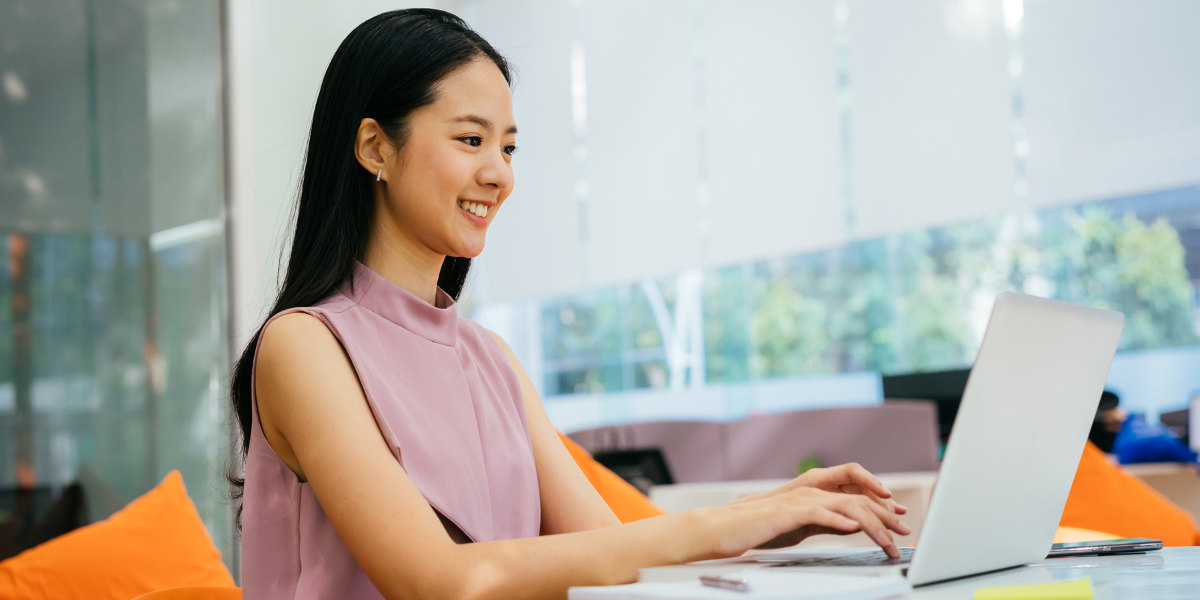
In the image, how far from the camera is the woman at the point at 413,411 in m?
0.81

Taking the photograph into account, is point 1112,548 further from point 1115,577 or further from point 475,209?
point 475,209

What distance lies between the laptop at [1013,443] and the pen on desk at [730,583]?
143 mm

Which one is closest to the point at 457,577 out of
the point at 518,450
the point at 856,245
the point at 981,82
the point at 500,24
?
the point at 518,450

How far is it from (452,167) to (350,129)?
0.45 feet

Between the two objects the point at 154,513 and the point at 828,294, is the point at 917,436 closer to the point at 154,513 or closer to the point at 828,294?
the point at 154,513

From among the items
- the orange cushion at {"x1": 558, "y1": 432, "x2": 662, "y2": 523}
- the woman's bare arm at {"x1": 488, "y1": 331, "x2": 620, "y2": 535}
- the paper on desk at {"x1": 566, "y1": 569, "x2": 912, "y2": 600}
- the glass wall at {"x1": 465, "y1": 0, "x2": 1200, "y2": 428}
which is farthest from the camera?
the glass wall at {"x1": 465, "y1": 0, "x2": 1200, "y2": 428}

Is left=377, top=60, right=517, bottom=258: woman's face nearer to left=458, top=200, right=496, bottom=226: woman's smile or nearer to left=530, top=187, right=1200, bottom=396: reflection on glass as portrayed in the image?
left=458, top=200, right=496, bottom=226: woman's smile

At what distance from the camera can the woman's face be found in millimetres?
1102

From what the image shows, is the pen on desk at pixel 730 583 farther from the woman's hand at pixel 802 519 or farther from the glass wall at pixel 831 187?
the glass wall at pixel 831 187

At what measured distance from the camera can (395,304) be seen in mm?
1103

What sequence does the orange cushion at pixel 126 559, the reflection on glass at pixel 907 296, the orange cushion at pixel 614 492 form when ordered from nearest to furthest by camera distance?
the orange cushion at pixel 126 559 < the orange cushion at pixel 614 492 < the reflection on glass at pixel 907 296

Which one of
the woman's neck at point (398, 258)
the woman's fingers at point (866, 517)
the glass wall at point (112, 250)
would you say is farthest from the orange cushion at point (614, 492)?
the woman's fingers at point (866, 517)

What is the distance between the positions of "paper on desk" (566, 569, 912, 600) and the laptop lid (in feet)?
0.19

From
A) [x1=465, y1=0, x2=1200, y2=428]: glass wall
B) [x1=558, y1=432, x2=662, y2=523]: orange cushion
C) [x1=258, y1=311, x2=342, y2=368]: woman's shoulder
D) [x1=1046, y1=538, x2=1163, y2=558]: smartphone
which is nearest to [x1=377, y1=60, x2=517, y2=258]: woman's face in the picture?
[x1=258, y1=311, x2=342, y2=368]: woman's shoulder
